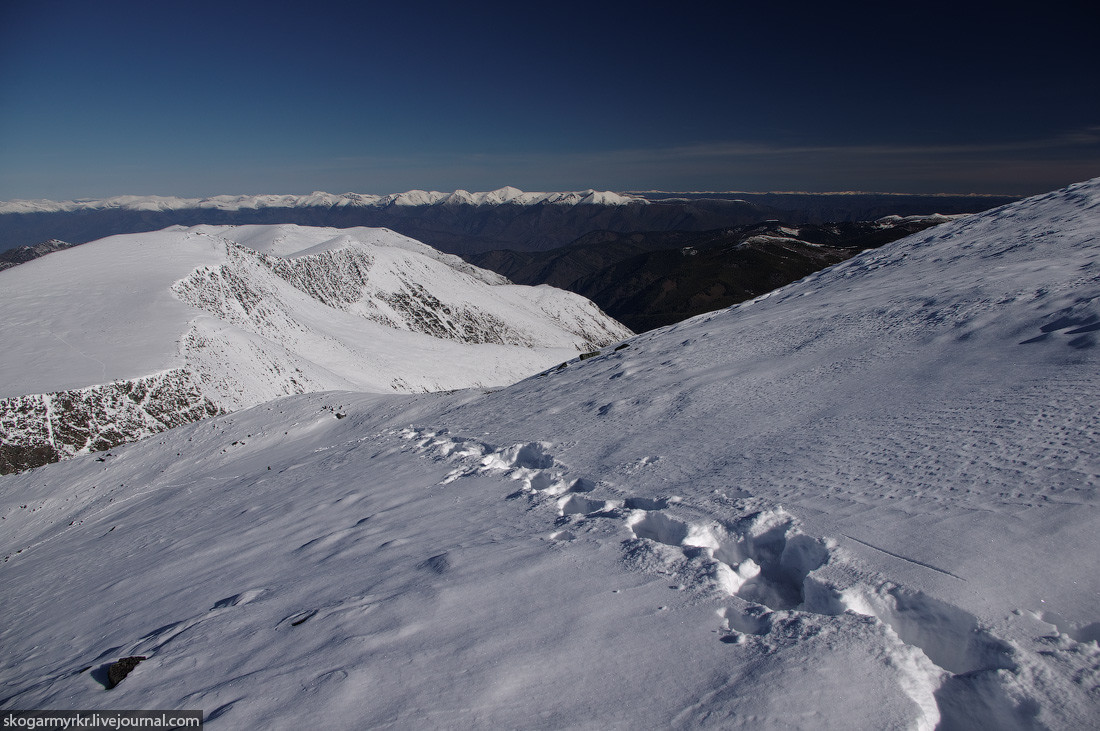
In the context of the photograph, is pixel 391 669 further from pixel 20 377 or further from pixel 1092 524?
pixel 20 377

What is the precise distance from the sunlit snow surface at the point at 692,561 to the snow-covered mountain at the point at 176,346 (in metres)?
24.0

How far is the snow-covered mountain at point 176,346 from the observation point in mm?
31375

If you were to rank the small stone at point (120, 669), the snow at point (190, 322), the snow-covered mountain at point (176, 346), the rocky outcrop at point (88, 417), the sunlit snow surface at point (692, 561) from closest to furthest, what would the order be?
the sunlit snow surface at point (692, 561), the small stone at point (120, 669), the rocky outcrop at point (88, 417), the snow-covered mountain at point (176, 346), the snow at point (190, 322)

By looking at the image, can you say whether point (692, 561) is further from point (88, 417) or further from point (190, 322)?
point (190, 322)

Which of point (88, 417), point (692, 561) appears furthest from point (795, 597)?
point (88, 417)

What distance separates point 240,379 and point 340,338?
20.9 metres

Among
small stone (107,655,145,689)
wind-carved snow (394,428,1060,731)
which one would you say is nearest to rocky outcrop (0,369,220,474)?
small stone (107,655,145,689)

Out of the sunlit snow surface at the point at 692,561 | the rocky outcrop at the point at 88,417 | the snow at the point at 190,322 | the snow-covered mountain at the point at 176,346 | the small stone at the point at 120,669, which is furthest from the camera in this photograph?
the snow at the point at 190,322

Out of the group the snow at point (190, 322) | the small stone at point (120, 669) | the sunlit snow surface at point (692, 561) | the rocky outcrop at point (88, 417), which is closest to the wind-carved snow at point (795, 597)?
the sunlit snow surface at point (692, 561)

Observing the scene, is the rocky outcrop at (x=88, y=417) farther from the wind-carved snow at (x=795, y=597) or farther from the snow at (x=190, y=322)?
the wind-carved snow at (x=795, y=597)

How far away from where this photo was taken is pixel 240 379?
39375 millimetres

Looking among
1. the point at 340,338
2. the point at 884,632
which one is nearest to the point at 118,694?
the point at 884,632

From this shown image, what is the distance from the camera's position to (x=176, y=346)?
38656 millimetres

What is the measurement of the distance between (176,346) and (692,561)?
4563cm
